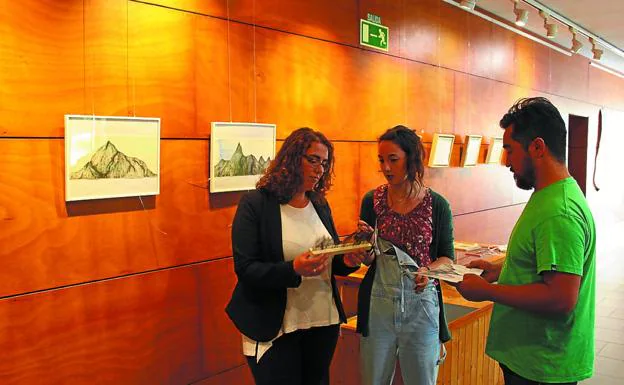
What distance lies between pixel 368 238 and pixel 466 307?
5.44 ft

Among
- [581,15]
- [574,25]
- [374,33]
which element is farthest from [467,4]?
[574,25]

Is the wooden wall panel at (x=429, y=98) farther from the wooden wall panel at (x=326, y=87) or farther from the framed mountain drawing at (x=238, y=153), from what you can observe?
the framed mountain drawing at (x=238, y=153)

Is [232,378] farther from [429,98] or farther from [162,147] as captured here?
[429,98]

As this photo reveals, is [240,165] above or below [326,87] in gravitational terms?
below

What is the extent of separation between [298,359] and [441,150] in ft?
12.1

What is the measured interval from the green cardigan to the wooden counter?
726 millimetres

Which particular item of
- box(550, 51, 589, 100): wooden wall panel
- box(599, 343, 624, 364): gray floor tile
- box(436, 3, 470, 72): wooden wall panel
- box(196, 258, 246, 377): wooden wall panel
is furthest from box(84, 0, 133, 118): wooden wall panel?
box(550, 51, 589, 100): wooden wall panel

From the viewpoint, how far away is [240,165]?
133 inches

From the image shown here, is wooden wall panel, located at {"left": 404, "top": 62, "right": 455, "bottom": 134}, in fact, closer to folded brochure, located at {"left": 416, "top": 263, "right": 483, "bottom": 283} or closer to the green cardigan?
the green cardigan

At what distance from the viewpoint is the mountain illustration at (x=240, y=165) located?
329 centimetres

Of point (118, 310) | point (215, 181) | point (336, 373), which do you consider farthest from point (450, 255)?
point (118, 310)

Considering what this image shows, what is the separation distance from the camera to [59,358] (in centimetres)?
259

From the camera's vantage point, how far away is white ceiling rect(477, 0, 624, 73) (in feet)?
19.9

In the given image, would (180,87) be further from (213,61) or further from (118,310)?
(118,310)
